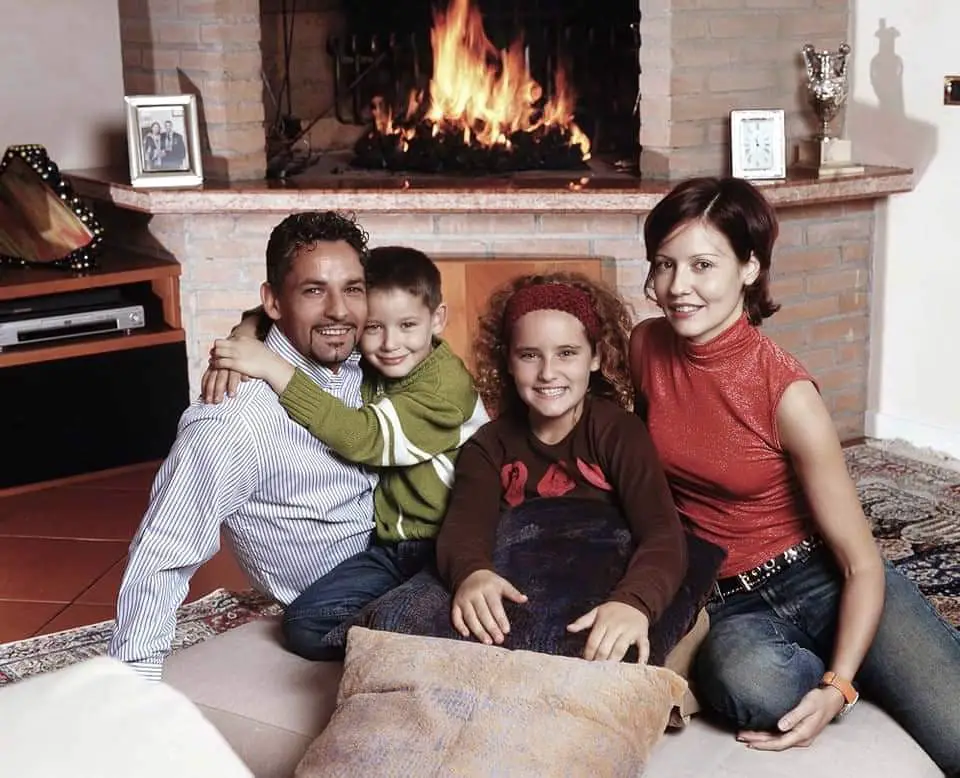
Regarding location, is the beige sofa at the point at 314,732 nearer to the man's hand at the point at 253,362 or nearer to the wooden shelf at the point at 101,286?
the man's hand at the point at 253,362

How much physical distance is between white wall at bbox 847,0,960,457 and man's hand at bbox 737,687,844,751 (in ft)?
7.79

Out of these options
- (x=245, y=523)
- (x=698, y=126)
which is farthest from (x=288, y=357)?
(x=698, y=126)

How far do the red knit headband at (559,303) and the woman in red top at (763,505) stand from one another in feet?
0.35

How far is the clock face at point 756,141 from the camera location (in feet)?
12.4

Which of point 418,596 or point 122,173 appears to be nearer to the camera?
point 418,596

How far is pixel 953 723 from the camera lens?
5.87 ft

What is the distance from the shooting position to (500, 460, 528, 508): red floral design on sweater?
198 cm

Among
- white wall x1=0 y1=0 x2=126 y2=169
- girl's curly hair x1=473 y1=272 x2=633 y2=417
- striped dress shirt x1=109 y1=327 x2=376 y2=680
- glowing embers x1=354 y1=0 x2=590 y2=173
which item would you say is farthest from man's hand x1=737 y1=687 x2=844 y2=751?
white wall x1=0 y1=0 x2=126 y2=169

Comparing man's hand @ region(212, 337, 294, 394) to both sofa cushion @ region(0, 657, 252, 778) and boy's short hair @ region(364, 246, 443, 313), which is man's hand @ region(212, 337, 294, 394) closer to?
boy's short hair @ region(364, 246, 443, 313)

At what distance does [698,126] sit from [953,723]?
2.32 meters

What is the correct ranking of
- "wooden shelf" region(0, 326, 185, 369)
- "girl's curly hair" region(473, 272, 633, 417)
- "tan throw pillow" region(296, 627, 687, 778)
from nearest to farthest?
"tan throw pillow" region(296, 627, 687, 778)
"girl's curly hair" region(473, 272, 633, 417)
"wooden shelf" region(0, 326, 185, 369)

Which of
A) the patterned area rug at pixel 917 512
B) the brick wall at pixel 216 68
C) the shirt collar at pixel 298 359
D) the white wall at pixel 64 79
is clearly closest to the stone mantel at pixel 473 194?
the brick wall at pixel 216 68

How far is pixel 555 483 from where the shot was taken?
1.96 metres

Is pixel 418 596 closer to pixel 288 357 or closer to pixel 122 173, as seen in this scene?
pixel 288 357
